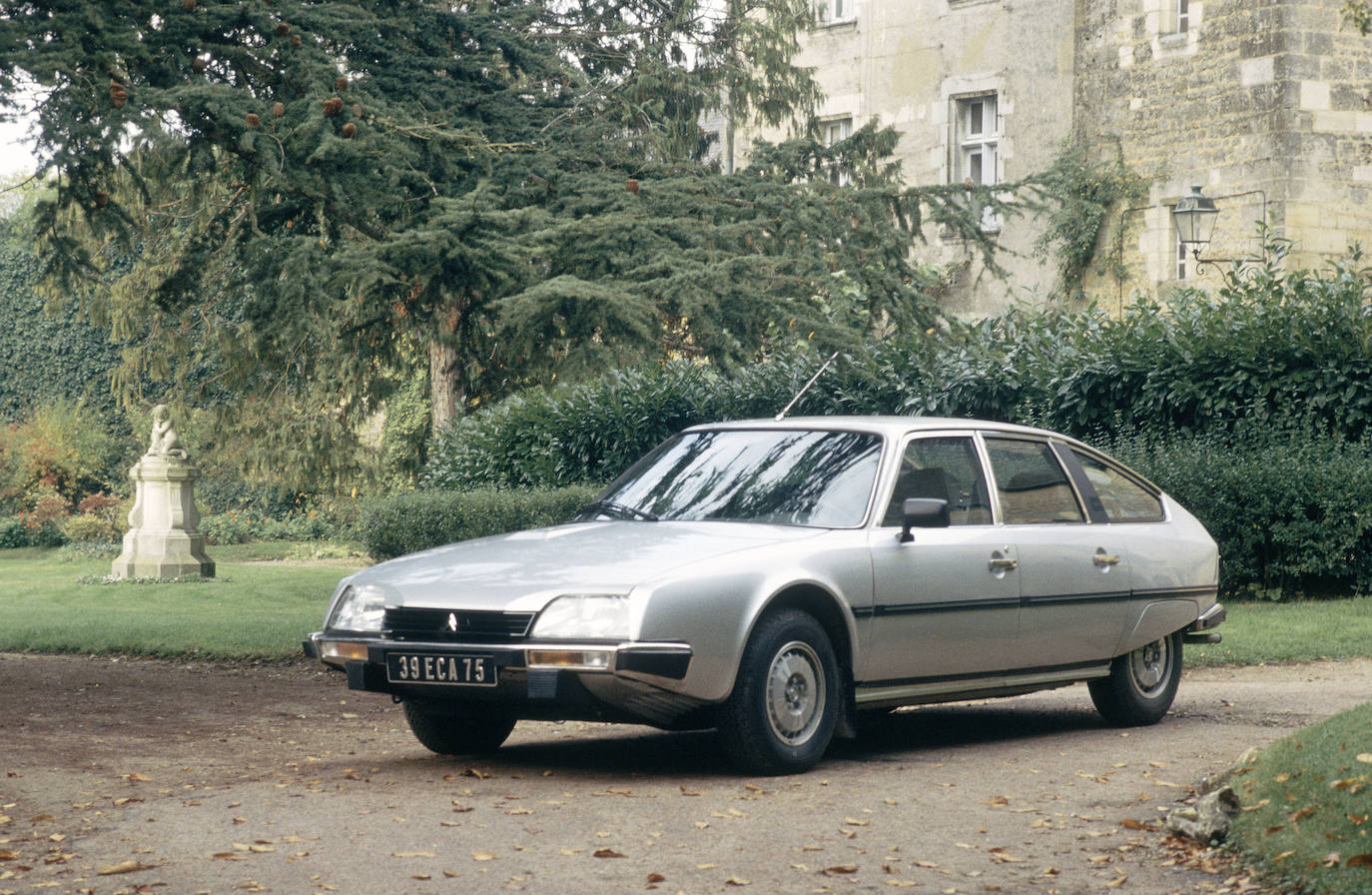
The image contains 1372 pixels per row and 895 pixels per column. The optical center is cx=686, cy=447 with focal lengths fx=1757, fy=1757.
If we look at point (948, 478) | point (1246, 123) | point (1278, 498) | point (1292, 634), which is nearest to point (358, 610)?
point (948, 478)

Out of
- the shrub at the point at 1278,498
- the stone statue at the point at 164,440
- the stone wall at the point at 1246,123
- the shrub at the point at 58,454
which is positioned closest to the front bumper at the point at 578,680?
the shrub at the point at 1278,498

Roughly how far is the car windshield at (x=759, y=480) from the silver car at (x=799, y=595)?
0.04ft

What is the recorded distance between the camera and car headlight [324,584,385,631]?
296 inches

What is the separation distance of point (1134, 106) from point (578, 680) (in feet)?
76.2

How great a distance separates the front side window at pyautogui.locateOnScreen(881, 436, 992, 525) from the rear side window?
38.5 inches

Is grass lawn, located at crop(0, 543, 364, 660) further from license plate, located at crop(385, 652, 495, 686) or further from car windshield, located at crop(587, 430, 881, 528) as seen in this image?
license plate, located at crop(385, 652, 495, 686)

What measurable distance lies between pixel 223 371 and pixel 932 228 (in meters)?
15.0

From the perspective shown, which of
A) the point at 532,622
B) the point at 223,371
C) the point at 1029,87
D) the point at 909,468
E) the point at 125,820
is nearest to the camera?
the point at 125,820

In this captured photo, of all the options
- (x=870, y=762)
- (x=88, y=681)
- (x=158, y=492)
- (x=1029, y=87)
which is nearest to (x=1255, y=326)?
(x=870, y=762)

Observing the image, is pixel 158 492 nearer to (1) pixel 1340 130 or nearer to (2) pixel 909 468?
(1) pixel 1340 130

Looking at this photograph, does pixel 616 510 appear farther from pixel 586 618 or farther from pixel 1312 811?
pixel 1312 811

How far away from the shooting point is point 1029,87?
29.9 m

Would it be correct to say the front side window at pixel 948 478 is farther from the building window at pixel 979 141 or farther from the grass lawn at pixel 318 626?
the building window at pixel 979 141

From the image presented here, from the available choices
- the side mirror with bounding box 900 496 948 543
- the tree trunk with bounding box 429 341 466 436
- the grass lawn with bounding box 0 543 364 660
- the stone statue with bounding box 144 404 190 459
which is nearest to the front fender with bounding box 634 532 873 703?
the side mirror with bounding box 900 496 948 543
